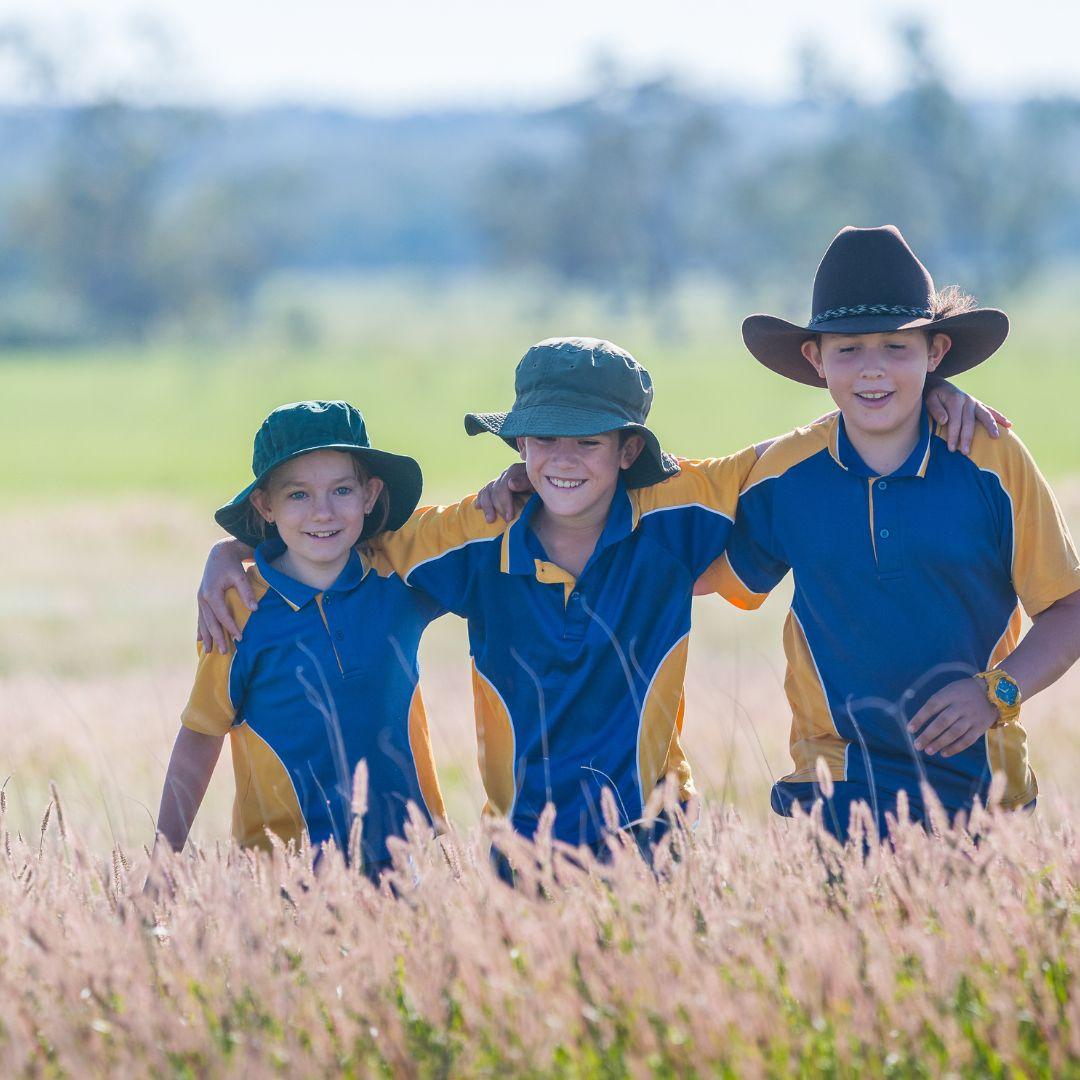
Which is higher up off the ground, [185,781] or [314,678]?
[314,678]

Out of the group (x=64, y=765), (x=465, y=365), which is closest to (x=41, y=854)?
(x=64, y=765)

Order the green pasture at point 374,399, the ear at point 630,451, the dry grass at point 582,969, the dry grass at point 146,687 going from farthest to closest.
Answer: the green pasture at point 374,399, the dry grass at point 146,687, the ear at point 630,451, the dry grass at point 582,969

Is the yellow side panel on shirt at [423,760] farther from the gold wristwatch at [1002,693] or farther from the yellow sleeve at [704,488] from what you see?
the gold wristwatch at [1002,693]

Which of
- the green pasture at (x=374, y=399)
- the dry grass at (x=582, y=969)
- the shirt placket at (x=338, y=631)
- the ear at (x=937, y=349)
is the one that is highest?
the green pasture at (x=374, y=399)

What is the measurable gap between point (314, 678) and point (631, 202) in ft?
252

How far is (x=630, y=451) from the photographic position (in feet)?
14.8

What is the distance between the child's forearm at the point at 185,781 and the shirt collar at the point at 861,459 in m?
1.90

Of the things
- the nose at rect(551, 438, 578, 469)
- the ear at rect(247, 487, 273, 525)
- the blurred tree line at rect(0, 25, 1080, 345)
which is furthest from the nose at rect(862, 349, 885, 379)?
the blurred tree line at rect(0, 25, 1080, 345)

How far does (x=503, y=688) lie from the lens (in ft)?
14.5

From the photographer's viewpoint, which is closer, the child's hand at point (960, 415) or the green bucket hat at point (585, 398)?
the child's hand at point (960, 415)

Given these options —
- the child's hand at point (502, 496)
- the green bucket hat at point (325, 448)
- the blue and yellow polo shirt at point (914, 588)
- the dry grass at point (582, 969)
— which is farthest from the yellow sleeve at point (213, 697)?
the blue and yellow polo shirt at point (914, 588)

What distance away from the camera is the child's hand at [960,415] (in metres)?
4.22

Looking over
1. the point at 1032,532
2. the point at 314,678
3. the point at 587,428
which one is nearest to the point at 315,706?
the point at 314,678

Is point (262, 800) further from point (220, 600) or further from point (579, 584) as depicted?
point (579, 584)
